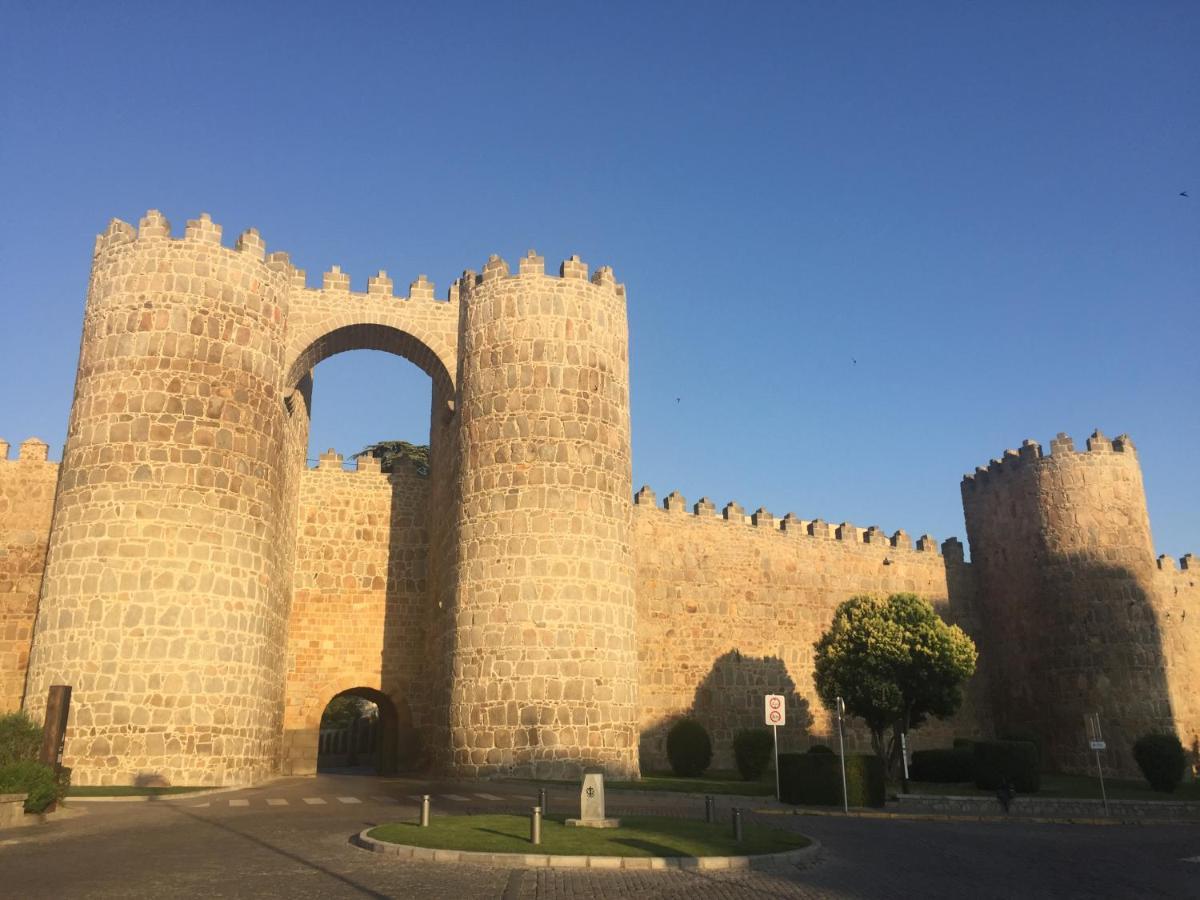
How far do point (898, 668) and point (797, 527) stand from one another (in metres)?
8.59

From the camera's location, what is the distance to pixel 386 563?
27.0m

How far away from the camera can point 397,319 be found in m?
26.0

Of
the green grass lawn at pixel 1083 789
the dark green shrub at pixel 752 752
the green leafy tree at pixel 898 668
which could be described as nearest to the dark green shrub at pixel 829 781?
the green grass lawn at pixel 1083 789

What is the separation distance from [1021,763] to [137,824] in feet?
64.6

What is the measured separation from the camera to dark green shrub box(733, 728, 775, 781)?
2506 centimetres

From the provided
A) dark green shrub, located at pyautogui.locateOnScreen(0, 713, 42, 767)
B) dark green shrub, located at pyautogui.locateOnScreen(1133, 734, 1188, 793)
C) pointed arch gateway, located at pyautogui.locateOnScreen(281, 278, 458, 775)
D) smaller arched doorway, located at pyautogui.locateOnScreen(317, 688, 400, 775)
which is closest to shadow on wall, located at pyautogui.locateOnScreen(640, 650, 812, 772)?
pointed arch gateway, located at pyautogui.locateOnScreen(281, 278, 458, 775)

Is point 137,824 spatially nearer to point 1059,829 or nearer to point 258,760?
point 258,760

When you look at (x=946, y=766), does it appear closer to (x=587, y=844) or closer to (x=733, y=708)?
(x=733, y=708)

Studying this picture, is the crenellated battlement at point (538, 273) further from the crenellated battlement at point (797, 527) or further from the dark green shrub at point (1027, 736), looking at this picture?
the dark green shrub at point (1027, 736)

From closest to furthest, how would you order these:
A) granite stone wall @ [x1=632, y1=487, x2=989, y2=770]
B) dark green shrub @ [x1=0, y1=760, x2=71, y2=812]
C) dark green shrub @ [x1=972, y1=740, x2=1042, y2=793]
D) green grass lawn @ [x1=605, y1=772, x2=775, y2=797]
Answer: dark green shrub @ [x1=0, y1=760, x2=71, y2=812]
green grass lawn @ [x1=605, y1=772, x2=775, y2=797]
dark green shrub @ [x1=972, y1=740, x2=1042, y2=793]
granite stone wall @ [x1=632, y1=487, x2=989, y2=770]

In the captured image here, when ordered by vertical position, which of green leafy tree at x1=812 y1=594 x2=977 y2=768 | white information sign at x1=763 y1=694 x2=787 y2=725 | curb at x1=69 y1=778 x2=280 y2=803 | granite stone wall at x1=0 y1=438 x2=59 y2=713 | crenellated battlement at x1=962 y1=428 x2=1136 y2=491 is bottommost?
curb at x1=69 y1=778 x2=280 y2=803

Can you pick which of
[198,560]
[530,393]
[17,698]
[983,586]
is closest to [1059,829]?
[530,393]

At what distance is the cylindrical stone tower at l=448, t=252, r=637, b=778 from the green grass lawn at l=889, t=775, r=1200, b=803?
25.7 ft

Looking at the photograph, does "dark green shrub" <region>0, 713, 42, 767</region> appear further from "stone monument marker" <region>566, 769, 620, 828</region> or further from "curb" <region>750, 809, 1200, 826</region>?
"curb" <region>750, 809, 1200, 826</region>
